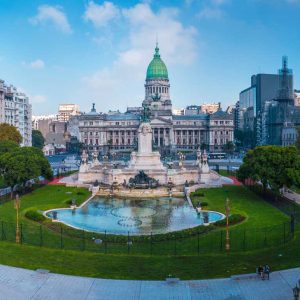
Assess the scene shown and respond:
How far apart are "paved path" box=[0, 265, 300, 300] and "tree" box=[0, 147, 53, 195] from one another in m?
41.7

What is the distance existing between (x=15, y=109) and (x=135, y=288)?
140146mm

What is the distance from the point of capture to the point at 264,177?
7162 cm

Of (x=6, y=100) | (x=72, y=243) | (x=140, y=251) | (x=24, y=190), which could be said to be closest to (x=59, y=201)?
(x=24, y=190)

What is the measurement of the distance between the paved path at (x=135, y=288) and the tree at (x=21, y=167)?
1642 inches

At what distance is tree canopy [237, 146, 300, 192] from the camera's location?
68250mm

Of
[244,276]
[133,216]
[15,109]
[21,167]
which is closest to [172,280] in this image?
[244,276]

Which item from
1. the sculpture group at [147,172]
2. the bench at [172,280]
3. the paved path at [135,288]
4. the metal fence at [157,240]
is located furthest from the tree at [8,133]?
the bench at [172,280]

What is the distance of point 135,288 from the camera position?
32719 mm

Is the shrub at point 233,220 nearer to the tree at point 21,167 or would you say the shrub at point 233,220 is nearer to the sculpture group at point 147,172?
the sculpture group at point 147,172

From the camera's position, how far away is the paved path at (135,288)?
31089mm

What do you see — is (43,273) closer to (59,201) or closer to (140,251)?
(140,251)

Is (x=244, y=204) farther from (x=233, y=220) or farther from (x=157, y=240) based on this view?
(x=157, y=240)

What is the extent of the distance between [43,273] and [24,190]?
4720cm

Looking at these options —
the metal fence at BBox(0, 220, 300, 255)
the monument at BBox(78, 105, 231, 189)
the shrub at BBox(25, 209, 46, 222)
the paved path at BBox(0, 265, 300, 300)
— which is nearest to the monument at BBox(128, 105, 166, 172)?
the monument at BBox(78, 105, 231, 189)
